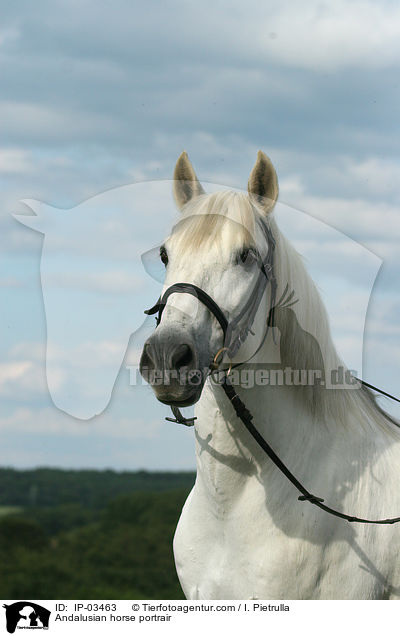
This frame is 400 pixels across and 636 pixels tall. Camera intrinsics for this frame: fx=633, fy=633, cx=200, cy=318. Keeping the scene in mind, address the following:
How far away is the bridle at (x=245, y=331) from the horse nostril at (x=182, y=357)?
0.57 ft

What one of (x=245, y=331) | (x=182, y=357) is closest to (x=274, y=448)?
(x=245, y=331)

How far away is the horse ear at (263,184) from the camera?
3031 mm

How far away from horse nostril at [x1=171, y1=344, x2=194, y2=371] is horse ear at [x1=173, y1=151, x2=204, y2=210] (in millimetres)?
1015

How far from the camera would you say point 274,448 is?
314 centimetres

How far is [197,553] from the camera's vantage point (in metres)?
3.25

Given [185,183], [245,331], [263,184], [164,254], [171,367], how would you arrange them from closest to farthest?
[171,367], [245,331], [164,254], [263,184], [185,183]

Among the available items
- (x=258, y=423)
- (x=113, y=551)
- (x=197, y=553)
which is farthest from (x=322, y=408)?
(x=113, y=551)

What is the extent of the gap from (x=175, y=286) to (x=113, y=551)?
21766 millimetres

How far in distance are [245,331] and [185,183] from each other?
3.08ft
